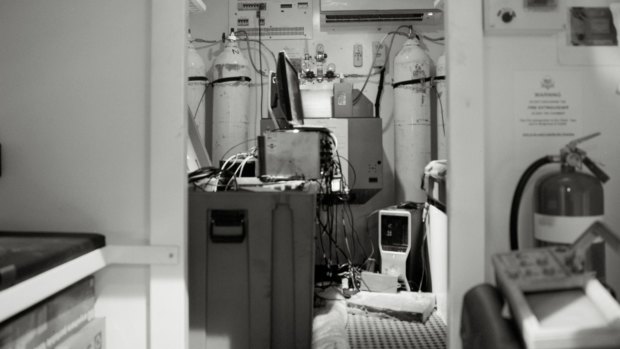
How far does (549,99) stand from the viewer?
1234mm

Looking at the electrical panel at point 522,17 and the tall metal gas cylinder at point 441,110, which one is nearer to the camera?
the electrical panel at point 522,17

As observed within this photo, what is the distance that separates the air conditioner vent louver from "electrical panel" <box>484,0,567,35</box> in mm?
2425

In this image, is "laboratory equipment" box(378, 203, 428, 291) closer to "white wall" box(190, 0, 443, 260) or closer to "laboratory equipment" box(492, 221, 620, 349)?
"white wall" box(190, 0, 443, 260)

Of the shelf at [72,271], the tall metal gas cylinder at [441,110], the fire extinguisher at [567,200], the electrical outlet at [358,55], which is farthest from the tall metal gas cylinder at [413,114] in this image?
the shelf at [72,271]

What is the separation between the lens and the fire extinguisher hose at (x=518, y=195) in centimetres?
118

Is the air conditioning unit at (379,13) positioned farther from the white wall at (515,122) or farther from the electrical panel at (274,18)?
the white wall at (515,122)

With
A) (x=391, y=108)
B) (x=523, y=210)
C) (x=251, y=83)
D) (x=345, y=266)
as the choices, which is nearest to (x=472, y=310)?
(x=523, y=210)

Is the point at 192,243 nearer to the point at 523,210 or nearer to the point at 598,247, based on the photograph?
the point at 523,210

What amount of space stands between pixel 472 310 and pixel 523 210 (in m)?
0.39

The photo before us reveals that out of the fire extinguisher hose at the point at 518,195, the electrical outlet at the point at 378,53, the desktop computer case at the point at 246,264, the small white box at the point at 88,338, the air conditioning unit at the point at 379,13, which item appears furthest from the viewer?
the electrical outlet at the point at 378,53

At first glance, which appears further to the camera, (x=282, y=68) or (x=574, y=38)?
(x=282, y=68)

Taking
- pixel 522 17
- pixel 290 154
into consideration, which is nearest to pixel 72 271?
pixel 290 154

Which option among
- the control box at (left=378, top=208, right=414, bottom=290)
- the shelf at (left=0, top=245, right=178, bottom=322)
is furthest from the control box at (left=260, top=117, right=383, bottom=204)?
the shelf at (left=0, top=245, right=178, bottom=322)

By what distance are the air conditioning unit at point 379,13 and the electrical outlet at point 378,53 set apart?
188mm
